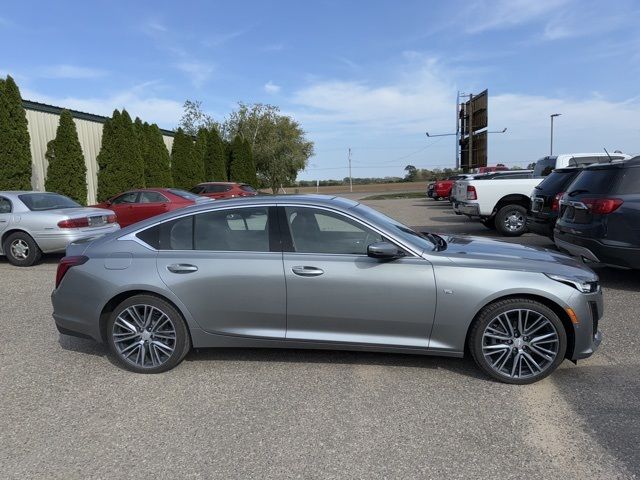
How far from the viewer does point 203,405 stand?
3.65 meters

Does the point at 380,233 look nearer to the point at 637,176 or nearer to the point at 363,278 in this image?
the point at 363,278

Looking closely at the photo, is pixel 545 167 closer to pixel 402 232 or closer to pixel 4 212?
pixel 402 232

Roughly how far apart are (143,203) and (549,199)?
33.6ft

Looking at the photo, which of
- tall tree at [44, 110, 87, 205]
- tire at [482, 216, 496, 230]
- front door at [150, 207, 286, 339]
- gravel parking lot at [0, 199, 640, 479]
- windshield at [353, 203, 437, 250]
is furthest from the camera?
tall tree at [44, 110, 87, 205]

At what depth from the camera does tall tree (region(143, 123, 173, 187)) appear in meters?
22.9

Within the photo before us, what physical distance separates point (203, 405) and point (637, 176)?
623 centimetres

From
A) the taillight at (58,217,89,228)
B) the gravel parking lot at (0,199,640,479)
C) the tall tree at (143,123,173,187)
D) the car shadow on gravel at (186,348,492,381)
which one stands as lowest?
the gravel parking lot at (0,199,640,479)

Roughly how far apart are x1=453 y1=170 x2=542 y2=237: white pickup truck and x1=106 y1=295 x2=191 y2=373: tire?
1007 cm

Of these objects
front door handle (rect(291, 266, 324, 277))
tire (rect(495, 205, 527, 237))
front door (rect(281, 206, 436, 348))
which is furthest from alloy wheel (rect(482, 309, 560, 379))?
tire (rect(495, 205, 527, 237))

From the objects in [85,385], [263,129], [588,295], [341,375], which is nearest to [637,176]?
[588,295]

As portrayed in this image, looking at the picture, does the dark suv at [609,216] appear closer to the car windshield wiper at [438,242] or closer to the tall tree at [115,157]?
the car windshield wiper at [438,242]

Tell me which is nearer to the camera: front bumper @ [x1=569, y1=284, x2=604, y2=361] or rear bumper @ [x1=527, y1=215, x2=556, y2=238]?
front bumper @ [x1=569, y1=284, x2=604, y2=361]

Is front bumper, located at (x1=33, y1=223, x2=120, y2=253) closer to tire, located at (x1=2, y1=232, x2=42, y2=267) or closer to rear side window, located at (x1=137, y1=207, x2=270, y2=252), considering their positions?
tire, located at (x1=2, y1=232, x2=42, y2=267)

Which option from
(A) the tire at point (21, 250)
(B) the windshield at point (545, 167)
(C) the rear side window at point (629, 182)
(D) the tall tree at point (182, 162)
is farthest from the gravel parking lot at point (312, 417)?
(D) the tall tree at point (182, 162)
